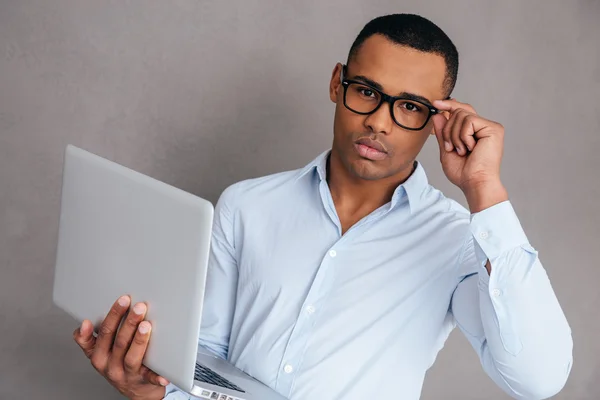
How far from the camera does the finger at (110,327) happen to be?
138cm

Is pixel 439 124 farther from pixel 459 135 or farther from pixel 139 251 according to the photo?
pixel 139 251

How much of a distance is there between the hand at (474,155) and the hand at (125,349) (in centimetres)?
66

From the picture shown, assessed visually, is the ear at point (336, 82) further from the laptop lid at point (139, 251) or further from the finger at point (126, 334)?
the finger at point (126, 334)

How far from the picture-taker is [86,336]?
1.52 metres

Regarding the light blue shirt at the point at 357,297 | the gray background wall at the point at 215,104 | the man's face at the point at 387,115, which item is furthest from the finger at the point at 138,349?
the gray background wall at the point at 215,104

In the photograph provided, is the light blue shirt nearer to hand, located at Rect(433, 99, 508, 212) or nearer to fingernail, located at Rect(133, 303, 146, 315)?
hand, located at Rect(433, 99, 508, 212)

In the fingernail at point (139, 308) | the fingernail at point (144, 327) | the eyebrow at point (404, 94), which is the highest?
the eyebrow at point (404, 94)

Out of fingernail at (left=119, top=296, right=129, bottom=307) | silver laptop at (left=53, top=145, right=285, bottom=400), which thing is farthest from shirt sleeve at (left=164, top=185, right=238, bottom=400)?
fingernail at (left=119, top=296, right=129, bottom=307)

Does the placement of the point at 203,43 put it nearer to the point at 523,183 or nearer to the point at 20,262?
the point at 20,262

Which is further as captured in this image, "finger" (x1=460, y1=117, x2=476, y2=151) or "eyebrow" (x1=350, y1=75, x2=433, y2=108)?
"eyebrow" (x1=350, y1=75, x2=433, y2=108)

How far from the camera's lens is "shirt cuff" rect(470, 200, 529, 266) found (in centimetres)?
141

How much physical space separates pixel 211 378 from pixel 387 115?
2.16 feet

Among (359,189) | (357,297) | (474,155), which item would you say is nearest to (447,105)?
(474,155)

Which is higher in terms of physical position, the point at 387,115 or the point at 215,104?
the point at 387,115
